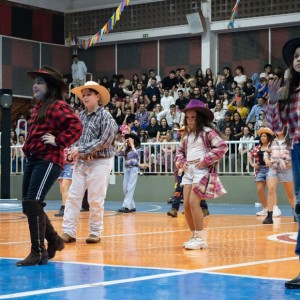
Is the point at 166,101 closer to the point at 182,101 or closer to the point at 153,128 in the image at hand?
the point at 182,101

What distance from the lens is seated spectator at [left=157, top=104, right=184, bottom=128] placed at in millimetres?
25906

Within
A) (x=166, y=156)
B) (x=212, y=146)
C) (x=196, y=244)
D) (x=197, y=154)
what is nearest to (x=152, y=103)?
(x=166, y=156)

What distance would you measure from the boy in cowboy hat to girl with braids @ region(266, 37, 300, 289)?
3939mm

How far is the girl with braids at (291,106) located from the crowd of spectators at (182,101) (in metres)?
14.7

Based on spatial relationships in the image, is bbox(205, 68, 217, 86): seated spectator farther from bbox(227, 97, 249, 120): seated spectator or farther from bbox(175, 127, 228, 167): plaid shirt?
bbox(175, 127, 228, 167): plaid shirt

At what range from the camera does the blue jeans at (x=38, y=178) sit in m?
8.26

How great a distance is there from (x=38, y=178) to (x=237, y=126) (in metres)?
15.6

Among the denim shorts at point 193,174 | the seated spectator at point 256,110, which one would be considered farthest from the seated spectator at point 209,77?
the denim shorts at point 193,174

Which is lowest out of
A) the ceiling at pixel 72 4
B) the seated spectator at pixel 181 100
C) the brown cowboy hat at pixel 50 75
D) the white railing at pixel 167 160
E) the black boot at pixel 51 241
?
the black boot at pixel 51 241

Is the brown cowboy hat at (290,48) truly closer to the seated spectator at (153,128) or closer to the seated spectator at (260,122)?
the seated spectator at (260,122)

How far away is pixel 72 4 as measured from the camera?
35344mm

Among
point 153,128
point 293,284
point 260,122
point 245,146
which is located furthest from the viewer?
point 153,128

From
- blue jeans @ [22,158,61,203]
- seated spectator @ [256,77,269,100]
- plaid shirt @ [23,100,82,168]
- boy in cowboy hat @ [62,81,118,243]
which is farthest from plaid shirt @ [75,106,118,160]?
seated spectator @ [256,77,269,100]

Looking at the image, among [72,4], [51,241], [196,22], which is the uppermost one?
[72,4]
